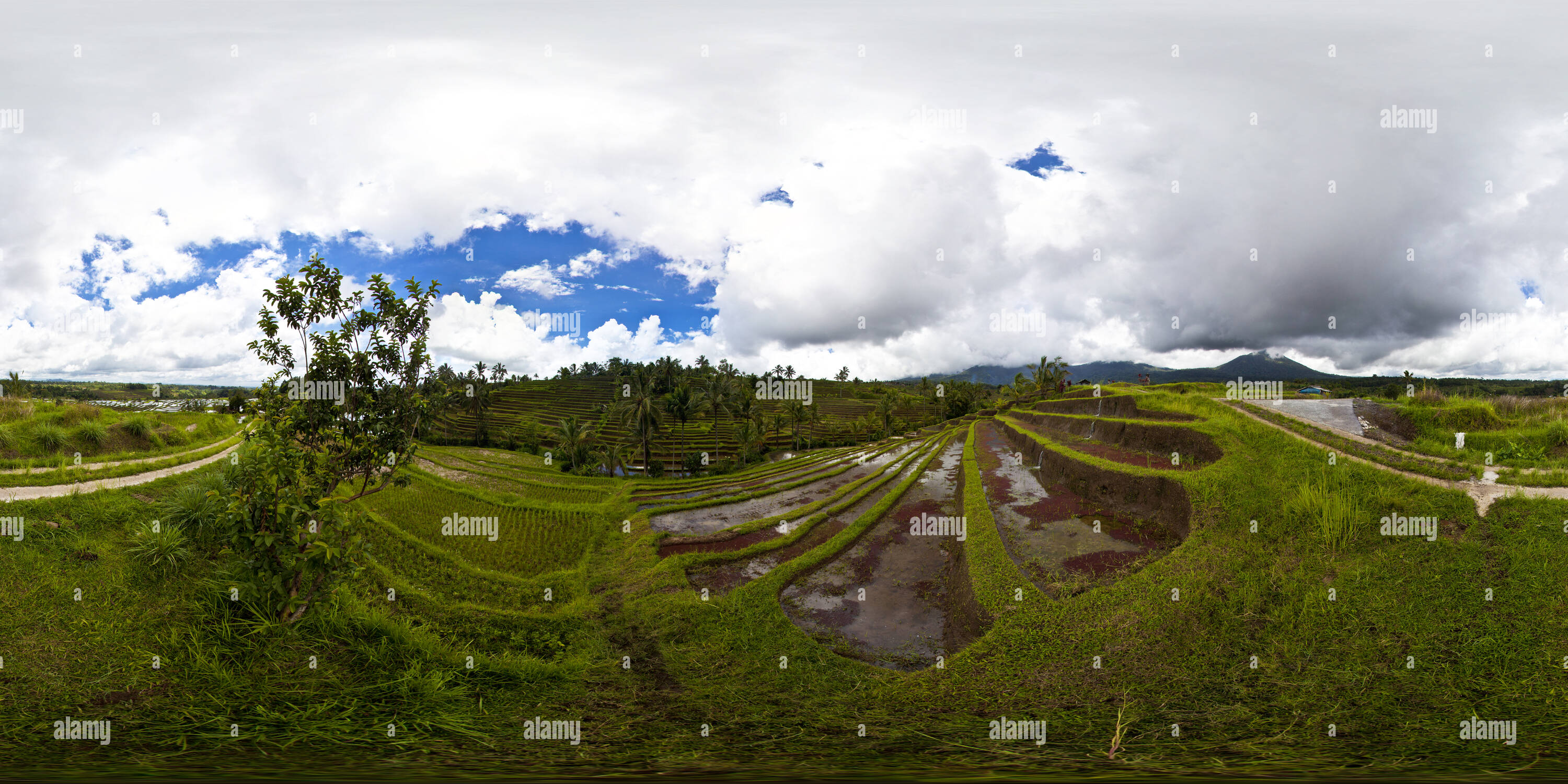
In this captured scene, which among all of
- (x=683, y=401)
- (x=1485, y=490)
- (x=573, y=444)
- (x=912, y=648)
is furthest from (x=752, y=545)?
(x=573, y=444)

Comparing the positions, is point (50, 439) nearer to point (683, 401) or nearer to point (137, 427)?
point (137, 427)

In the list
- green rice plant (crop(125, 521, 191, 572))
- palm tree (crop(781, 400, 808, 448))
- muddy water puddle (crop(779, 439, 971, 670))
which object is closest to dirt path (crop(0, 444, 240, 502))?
green rice plant (crop(125, 521, 191, 572))

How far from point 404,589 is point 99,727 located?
6.26 metres

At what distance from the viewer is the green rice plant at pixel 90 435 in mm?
16641

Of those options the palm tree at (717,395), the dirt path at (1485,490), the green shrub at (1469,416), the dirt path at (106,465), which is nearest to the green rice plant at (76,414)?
the dirt path at (106,465)

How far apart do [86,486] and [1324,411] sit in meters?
36.2

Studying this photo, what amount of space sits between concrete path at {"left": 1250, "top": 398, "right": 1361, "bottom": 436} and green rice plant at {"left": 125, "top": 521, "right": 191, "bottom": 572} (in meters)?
25.2

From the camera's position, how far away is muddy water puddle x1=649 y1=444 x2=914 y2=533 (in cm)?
2184

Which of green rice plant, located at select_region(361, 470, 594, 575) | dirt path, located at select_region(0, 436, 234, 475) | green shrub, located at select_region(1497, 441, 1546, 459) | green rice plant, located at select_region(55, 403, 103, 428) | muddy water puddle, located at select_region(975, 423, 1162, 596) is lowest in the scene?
green rice plant, located at select_region(361, 470, 594, 575)

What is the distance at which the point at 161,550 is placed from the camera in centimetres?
757

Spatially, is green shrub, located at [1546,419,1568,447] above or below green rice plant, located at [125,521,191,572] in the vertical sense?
above

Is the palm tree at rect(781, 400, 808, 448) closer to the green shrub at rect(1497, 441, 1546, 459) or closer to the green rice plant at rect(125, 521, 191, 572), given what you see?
the green shrub at rect(1497, 441, 1546, 459)

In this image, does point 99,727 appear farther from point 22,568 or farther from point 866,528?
point 866,528

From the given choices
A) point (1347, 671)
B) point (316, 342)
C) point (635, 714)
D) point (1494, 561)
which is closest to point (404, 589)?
point (316, 342)
